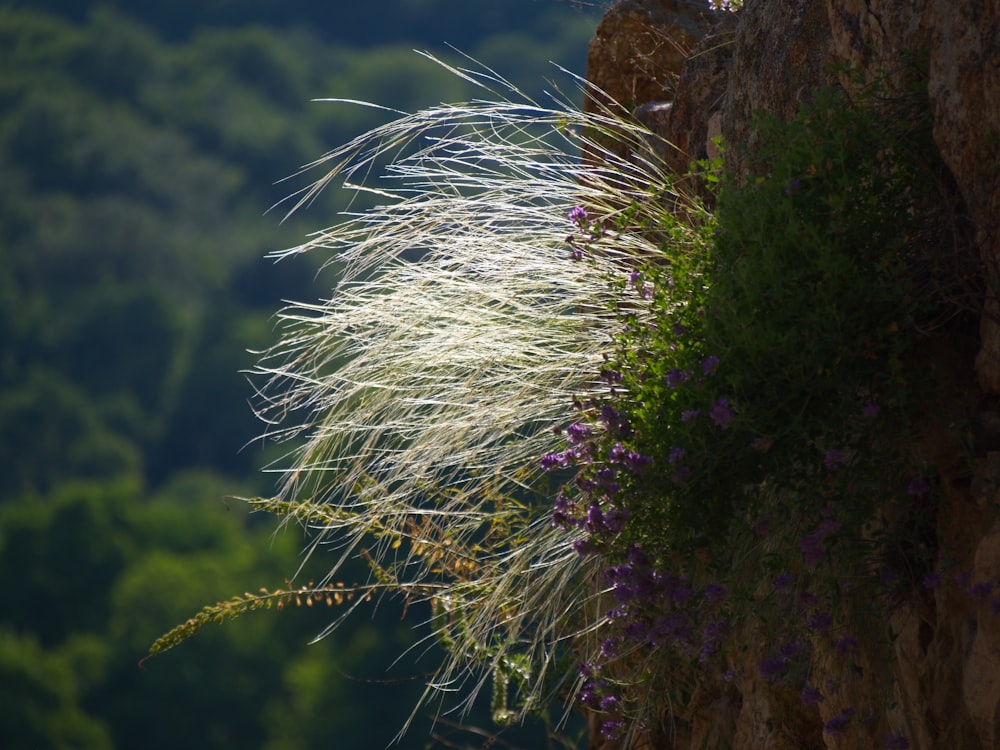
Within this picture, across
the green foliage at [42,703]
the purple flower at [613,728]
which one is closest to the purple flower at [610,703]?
the purple flower at [613,728]

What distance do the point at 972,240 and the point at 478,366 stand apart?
826mm

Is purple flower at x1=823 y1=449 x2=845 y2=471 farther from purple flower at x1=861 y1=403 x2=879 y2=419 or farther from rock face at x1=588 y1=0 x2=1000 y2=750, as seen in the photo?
rock face at x1=588 y1=0 x2=1000 y2=750


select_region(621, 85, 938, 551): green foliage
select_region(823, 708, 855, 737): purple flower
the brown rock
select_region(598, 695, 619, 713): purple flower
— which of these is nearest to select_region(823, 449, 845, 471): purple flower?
select_region(621, 85, 938, 551): green foliage

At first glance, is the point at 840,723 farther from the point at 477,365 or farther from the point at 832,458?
the point at 477,365

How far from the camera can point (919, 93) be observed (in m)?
1.52

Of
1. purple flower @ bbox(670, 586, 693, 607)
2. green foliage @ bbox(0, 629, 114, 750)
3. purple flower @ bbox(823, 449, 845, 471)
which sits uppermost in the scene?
purple flower @ bbox(823, 449, 845, 471)

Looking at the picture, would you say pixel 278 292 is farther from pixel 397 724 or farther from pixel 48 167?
Result: pixel 397 724

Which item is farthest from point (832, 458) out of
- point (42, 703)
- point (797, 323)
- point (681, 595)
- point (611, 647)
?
point (42, 703)

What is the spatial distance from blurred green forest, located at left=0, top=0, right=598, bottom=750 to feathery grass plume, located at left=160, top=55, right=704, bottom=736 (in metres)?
17.4

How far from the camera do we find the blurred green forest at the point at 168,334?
29109 millimetres

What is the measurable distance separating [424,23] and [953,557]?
204 ft

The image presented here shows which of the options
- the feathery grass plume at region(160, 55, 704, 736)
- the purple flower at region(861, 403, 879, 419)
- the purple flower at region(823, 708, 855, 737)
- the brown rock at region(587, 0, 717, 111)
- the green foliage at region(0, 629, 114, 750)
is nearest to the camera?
the purple flower at region(861, 403, 879, 419)

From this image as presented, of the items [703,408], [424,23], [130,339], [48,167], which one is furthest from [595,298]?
[424,23]

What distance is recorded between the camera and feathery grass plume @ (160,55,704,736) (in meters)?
1.93
